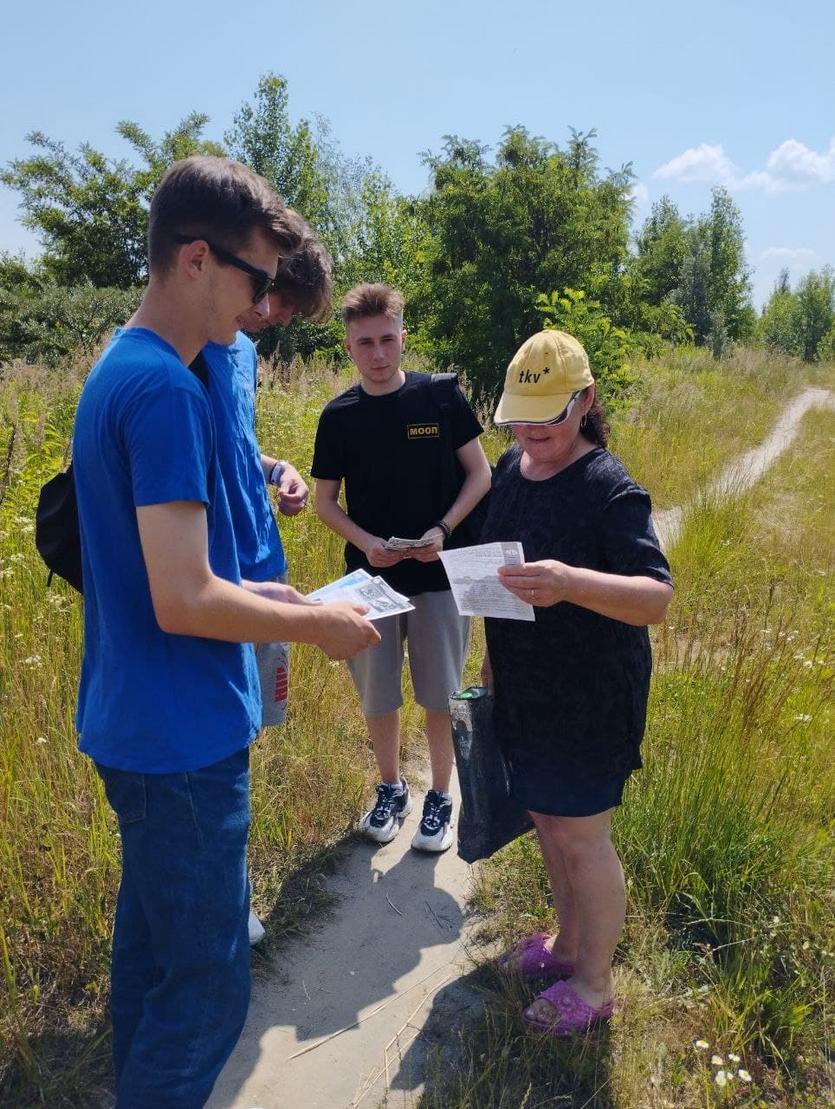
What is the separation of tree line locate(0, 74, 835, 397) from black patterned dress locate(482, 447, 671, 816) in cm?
772

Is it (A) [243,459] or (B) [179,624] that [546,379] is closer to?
(A) [243,459]

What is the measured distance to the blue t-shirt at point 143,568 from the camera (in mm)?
1350

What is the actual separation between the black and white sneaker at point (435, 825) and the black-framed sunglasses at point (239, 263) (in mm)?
2333

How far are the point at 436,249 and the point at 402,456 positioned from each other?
1034 centimetres

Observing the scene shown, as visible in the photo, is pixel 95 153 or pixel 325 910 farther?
pixel 95 153

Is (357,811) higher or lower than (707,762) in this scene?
lower

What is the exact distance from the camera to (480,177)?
12.0 metres

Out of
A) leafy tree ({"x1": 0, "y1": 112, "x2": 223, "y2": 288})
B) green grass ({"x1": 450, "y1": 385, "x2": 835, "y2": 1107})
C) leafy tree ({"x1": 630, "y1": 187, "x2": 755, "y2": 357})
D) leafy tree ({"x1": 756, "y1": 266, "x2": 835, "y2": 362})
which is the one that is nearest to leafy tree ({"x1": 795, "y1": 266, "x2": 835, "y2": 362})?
leafy tree ({"x1": 756, "y1": 266, "x2": 835, "y2": 362})

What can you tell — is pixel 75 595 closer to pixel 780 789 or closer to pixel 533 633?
pixel 533 633

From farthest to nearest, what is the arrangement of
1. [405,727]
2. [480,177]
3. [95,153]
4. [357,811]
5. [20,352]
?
1. [95,153]
2. [20,352]
3. [480,177]
4. [405,727]
5. [357,811]

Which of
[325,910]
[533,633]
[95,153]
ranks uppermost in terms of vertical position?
[95,153]

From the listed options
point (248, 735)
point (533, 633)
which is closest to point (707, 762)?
point (533, 633)

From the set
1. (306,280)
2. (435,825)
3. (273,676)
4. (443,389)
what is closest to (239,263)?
(306,280)

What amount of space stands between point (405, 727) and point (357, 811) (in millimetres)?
722
